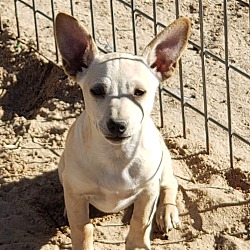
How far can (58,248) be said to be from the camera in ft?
16.4

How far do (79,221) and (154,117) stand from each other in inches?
57.1

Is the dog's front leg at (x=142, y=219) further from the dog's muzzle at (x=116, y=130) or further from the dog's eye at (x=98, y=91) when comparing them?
the dog's eye at (x=98, y=91)

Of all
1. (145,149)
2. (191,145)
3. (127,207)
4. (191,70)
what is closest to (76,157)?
(145,149)

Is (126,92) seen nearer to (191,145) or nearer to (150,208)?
(150,208)

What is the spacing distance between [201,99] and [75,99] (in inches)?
35.8

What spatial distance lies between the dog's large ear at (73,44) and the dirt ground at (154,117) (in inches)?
42.0

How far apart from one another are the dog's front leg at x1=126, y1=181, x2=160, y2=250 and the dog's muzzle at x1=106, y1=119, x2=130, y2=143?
53 cm

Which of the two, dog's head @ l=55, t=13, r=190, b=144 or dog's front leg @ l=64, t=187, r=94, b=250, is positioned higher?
dog's head @ l=55, t=13, r=190, b=144

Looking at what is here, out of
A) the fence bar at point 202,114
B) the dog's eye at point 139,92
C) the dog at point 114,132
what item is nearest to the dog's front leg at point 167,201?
the dog at point 114,132

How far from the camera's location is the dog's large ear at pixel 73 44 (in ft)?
14.8

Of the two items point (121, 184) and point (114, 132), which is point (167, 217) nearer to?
point (121, 184)

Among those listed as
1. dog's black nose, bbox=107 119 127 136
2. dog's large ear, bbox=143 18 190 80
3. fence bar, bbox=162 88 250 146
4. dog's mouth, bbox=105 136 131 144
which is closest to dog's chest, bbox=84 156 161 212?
dog's mouth, bbox=105 136 131 144

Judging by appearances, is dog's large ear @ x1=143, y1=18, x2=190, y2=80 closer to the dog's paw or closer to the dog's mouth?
the dog's mouth

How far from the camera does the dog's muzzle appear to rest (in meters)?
4.22
